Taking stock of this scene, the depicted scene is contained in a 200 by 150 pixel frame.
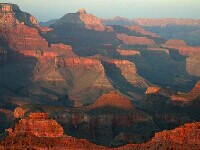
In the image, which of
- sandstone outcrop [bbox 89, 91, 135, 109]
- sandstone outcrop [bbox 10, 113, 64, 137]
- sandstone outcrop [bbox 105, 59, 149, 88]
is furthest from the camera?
sandstone outcrop [bbox 105, 59, 149, 88]

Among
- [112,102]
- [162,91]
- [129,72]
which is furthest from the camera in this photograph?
[129,72]

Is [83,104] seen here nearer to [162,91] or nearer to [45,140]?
[162,91]

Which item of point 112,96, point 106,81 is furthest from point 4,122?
point 106,81

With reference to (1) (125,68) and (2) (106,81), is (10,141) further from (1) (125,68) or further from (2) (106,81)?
(1) (125,68)

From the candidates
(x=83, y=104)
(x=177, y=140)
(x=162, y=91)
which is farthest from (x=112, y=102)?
(x=177, y=140)

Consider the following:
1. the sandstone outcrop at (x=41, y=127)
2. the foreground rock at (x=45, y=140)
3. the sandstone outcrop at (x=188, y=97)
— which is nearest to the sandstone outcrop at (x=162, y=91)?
the sandstone outcrop at (x=188, y=97)

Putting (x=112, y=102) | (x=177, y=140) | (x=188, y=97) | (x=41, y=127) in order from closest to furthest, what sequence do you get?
(x=177, y=140), (x=41, y=127), (x=112, y=102), (x=188, y=97)

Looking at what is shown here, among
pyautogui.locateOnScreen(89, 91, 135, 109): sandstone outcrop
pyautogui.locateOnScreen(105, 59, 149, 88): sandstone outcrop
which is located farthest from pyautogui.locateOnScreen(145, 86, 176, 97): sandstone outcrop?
pyautogui.locateOnScreen(105, 59, 149, 88): sandstone outcrop

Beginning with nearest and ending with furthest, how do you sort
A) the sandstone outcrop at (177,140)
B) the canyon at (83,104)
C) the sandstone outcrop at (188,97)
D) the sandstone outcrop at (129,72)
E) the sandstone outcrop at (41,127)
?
the sandstone outcrop at (177,140)
the canyon at (83,104)
the sandstone outcrop at (41,127)
the sandstone outcrop at (188,97)
the sandstone outcrop at (129,72)

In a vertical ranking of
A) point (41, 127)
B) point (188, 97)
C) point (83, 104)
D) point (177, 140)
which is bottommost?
point (83, 104)

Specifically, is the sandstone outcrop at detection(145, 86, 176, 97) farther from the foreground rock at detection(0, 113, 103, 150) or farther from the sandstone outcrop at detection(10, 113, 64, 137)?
the foreground rock at detection(0, 113, 103, 150)

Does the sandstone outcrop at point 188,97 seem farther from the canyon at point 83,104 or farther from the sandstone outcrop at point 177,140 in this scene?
the sandstone outcrop at point 177,140

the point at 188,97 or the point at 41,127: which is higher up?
the point at 41,127
